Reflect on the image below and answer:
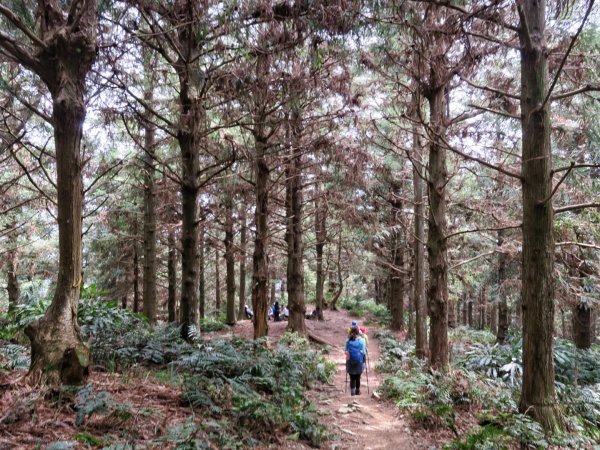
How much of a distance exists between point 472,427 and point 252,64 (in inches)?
247

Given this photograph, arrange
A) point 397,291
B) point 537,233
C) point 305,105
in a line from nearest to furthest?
1. point 537,233
2. point 305,105
3. point 397,291

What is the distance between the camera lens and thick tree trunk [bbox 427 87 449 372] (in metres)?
7.96

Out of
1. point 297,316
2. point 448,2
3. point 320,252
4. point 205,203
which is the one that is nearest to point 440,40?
point 448,2

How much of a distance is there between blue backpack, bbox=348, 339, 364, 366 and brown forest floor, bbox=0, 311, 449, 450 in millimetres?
692

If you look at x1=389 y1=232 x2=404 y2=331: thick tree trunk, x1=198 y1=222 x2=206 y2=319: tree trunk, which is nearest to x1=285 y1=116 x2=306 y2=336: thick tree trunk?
x1=198 y1=222 x2=206 y2=319: tree trunk

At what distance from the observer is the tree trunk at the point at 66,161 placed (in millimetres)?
3938

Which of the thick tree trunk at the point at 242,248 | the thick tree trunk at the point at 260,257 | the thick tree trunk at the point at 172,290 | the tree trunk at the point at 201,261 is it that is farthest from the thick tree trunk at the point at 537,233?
the tree trunk at the point at 201,261

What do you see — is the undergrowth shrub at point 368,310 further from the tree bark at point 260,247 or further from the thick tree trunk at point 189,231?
the thick tree trunk at point 189,231

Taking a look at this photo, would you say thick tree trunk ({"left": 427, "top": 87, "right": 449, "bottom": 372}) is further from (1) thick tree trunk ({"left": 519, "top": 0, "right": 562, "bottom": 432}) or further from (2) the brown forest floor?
(1) thick tree trunk ({"left": 519, "top": 0, "right": 562, "bottom": 432})

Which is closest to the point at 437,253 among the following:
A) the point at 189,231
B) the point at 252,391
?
the point at 252,391

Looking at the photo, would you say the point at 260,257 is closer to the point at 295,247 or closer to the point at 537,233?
the point at 295,247

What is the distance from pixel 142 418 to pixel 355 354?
16.7 ft

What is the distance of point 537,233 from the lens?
491cm

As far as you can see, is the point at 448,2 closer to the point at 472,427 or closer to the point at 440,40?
the point at 440,40
